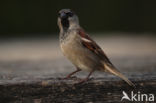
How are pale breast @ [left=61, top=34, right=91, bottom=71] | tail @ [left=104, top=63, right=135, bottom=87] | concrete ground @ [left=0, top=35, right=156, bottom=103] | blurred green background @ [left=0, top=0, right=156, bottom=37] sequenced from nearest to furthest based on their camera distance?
tail @ [left=104, top=63, right=135, bottom=87]
concrete ground @ [left=0, top=35, right=156, bottom=103]
pale breast @ [left=61, top=34, right=91, bottom=71]
blurred green background @ [left=0, top=0, right=156, bottom=37]

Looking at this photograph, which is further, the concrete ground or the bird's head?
the bird's head

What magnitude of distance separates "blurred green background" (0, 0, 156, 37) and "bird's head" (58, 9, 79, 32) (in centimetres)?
811

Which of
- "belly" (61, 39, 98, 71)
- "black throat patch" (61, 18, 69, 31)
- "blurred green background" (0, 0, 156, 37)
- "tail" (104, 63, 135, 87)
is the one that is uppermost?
"blurred green background" (0, 0, 156, 37)

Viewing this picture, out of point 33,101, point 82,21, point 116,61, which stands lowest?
point 33,101

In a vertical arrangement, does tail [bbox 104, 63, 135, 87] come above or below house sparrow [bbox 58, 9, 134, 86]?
below

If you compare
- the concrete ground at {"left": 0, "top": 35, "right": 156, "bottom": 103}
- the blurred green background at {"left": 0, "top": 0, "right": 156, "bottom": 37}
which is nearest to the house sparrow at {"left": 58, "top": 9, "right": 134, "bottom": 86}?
the concrete ground at {"left": 0, "top": 35, "right": 156, "bottom": 103}

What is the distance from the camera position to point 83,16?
13.4m

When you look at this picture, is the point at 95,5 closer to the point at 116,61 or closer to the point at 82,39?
the point at 116,61

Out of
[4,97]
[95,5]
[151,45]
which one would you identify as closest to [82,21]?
[95,5]

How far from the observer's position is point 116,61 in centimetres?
600

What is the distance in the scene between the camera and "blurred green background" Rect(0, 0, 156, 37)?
41.3 feet

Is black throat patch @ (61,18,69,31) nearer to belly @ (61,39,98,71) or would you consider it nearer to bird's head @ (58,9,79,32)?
bird's head @ (58,9,79,32)

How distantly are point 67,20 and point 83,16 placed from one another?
30.0ft

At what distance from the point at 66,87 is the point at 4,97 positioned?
0.44 meters
